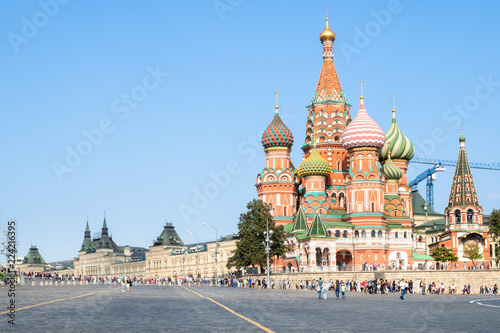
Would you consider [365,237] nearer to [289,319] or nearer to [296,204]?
[296,204]

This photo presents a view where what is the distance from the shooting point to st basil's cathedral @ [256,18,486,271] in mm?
88562

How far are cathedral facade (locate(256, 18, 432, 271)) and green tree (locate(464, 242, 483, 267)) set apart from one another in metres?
5.34

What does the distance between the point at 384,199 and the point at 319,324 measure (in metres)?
74.8

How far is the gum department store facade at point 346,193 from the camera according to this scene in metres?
88.7

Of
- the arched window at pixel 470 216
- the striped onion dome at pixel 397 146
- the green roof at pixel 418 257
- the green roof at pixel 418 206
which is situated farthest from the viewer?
the green roof at pixel 418 206

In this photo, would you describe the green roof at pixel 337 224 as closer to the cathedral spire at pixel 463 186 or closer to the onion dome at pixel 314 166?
the onion dome at pixel 314 166

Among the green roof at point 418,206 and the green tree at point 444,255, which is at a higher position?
the green roof at point 418,206

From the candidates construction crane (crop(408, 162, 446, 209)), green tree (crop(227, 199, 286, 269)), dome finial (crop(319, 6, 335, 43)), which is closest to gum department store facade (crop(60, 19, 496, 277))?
dome finial (crop(319, 6, 335, 43))

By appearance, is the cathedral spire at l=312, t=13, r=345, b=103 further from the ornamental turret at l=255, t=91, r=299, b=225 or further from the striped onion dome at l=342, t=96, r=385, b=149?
the striped onion dome at l=342, t=96, r=385, b=149

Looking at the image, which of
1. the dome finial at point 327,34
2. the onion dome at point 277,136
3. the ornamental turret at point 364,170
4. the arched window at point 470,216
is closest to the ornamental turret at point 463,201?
the arched window at point 470,216

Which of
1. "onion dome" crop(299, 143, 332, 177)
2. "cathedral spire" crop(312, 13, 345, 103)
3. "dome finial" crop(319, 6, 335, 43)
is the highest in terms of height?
"dome finial" crop(319, 6, 335, 43)

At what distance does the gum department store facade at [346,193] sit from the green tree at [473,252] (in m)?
0.66

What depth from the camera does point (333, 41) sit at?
102 meters

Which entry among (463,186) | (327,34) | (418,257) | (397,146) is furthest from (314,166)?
(327,34)
